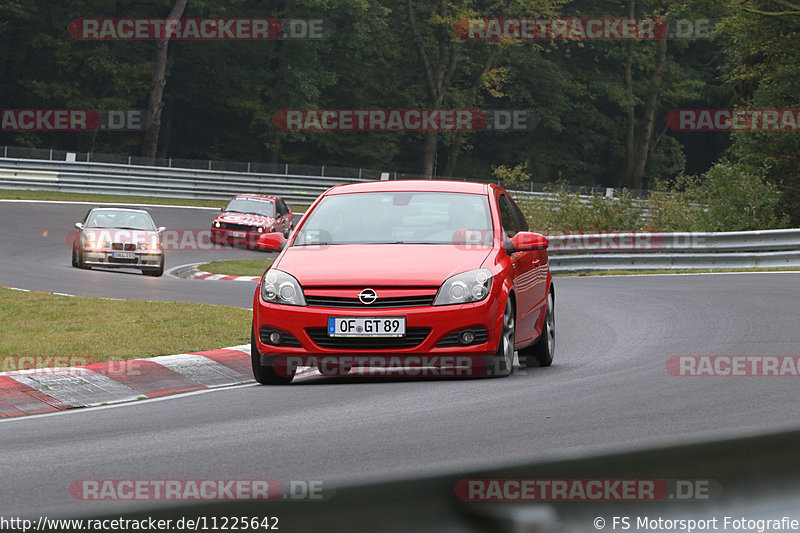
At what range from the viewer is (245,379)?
9.62 metres

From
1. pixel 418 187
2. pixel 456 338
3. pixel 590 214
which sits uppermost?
pixel 418 187

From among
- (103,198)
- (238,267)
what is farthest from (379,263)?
(103,198)

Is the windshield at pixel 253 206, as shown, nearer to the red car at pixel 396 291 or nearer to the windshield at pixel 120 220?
the windshield at pixel 120 220

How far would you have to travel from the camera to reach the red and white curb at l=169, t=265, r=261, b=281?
24672mm

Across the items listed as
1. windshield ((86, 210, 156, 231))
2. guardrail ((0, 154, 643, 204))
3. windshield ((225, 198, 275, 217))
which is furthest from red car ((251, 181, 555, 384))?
guardrail ((0, 154, 643, 204))

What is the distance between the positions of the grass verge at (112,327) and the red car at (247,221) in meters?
20.3

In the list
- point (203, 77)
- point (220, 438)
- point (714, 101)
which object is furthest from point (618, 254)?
point (203, 77)

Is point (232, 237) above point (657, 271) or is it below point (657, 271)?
below

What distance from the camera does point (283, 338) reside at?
27.8 ft

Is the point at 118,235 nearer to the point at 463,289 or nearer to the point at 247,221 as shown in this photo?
the point at 247,221

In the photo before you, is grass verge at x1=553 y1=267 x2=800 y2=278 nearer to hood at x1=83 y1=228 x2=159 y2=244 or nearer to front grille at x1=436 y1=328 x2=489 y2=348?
hood at x1=83 y1=228 x2=159 y2=244

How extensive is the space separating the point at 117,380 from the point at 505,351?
9.50ft

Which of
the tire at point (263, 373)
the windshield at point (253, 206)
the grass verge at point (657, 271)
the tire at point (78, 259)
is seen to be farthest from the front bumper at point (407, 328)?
the windshield at point (253, 206)

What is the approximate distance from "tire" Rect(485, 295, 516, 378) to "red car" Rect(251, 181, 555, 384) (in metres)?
0.01
